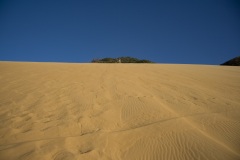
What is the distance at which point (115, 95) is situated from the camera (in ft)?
18.7

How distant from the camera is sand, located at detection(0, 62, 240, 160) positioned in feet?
9.64

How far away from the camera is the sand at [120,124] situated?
2939 mm

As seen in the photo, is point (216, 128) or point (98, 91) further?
point (98, 91)

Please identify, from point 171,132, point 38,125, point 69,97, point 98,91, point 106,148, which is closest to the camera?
point 106,148

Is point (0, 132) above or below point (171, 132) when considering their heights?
above

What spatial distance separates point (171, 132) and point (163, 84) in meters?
3.96

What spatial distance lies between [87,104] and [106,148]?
2.11 metres

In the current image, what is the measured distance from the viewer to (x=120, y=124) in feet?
12.5

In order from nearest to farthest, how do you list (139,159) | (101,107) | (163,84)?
(139,159) < (101,107) < (163,84)

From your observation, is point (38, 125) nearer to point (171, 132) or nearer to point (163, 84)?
point (171, 132)

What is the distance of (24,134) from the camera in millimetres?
3518

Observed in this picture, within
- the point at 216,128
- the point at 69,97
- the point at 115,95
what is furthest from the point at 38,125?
the point at 216,128

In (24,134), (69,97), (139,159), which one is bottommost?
(139,159)

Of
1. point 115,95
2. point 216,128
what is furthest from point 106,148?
point 115,95
